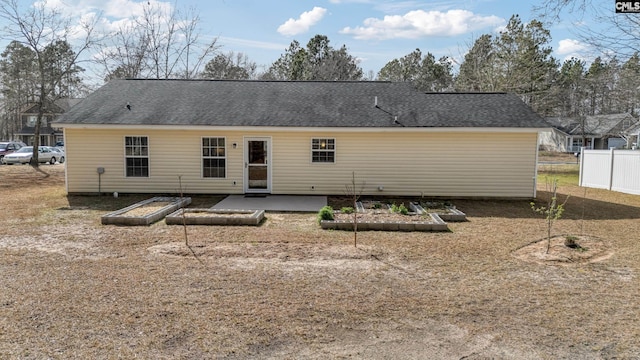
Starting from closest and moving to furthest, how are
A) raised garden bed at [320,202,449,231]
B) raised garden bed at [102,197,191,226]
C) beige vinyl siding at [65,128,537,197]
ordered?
1. raised garden bed at [320,202,449,231]
2. raised garden bed at [102,197,191,226]
3. beige vinyl siding at [65,128,537,197]

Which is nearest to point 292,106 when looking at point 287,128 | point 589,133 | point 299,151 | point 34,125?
point 287,128

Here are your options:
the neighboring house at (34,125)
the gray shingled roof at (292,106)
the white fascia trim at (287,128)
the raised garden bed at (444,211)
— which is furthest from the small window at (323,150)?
the neighboring house at (34,125)

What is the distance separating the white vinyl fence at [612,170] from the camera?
15.4 m

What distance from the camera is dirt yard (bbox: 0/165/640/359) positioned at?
12.3 ft

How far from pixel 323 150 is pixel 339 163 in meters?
0.64

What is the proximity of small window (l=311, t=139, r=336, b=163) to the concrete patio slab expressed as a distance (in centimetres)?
119

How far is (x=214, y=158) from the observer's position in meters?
13.1

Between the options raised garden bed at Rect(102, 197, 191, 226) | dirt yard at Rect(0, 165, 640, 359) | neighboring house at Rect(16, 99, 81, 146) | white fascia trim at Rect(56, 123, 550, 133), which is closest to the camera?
dirt yard at Rect(0, 165, 640, 359)

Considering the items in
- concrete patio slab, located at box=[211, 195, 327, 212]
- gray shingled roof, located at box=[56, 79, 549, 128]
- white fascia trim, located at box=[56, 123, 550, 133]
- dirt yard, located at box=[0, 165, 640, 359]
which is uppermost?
gray shingled roof, located at box=[56, 79, 549, 128]

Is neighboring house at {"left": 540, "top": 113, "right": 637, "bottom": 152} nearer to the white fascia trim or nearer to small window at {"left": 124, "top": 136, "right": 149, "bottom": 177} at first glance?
the white fascia trim

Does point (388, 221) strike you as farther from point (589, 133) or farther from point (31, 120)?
point (31, 120)

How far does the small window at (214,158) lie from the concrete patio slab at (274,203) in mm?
911

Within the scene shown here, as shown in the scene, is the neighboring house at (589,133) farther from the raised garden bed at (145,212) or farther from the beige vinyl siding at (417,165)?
the raised garden bed at (145,212)

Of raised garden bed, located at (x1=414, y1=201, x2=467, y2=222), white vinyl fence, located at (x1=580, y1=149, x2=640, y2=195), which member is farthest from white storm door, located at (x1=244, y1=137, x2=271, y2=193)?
white vinyl fence, located at (x1=580, y1=149, x2=640, y2=195)
